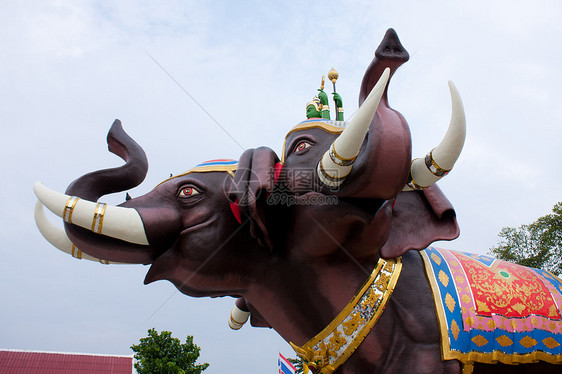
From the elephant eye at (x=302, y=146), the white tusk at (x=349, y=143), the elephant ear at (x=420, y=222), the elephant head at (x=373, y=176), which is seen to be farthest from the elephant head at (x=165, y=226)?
the elephant ear at (x=420, y=222)

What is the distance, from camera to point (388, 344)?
10.3ft

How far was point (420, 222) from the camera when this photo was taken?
3516 millimetres

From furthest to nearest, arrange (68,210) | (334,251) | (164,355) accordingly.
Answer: (164,355)
(334,251)
(68,210)

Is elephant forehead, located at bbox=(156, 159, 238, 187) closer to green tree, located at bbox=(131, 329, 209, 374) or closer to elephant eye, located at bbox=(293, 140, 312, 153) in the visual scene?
elephant eye, located at bbox=(293, 140, 312, 153)

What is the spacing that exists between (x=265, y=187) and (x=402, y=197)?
1.13 m

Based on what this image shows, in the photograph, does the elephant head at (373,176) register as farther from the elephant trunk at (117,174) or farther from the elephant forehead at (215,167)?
the elephant trunk at (117,174)

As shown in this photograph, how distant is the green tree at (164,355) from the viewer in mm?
13586

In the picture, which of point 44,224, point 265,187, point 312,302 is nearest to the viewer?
point 265,187

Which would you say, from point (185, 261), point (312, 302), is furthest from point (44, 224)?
point (312, 302)

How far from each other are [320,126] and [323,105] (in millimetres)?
915

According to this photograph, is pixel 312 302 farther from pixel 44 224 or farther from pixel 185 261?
pixel 44 224

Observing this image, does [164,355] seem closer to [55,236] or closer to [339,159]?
[55,236]

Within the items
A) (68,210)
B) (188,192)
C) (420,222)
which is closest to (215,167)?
(188,192)

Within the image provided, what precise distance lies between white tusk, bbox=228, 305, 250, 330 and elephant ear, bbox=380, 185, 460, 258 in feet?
5.02
